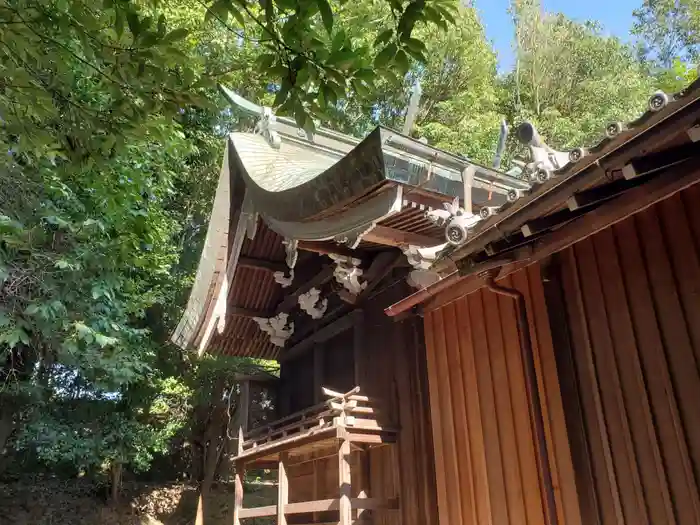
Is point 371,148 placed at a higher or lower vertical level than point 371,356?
higher

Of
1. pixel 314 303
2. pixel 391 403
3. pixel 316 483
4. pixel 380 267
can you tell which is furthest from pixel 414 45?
pixel 316 483

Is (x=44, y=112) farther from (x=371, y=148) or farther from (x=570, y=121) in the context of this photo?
(x=570, y=121)

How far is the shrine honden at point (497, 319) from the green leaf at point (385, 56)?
92 centimetres

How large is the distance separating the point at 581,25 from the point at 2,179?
67.4 feet

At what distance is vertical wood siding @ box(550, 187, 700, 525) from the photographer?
2.98m

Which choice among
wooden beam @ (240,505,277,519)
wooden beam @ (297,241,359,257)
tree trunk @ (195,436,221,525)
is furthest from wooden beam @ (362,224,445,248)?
tree trunk @ (195,436,221,525)

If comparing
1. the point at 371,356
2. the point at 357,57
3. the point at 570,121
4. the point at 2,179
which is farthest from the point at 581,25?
the point at 357,57

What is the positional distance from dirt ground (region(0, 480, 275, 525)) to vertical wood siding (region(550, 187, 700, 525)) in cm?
1334

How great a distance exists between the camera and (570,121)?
18.2 m

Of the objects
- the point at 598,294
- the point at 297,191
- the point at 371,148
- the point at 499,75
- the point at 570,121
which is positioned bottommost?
the point at 598,294

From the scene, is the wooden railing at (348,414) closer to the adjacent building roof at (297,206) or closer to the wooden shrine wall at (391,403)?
the wooden shrine wall at (391,403)

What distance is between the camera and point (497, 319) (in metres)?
4.37

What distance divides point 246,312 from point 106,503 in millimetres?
9308

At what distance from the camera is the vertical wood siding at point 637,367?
298cm
